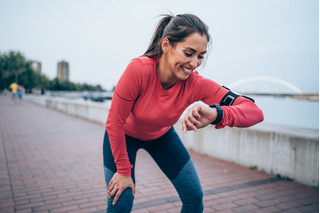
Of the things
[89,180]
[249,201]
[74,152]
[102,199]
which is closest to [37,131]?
[74,152]

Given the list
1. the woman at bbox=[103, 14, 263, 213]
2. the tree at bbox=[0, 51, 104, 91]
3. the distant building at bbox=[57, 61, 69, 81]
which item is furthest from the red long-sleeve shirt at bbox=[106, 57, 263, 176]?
the distant building at bbox=[57, 61, 69, 81]

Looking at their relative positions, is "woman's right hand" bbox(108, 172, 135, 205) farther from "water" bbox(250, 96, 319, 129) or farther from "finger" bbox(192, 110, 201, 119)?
"water" bbox(250, 96, 319, 129)

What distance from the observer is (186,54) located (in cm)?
173

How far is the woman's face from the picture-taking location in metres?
1.70

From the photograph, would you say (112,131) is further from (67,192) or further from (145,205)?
(67,192)

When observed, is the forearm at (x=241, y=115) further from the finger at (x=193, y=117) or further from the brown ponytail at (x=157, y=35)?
the brown ponytail at (x=157, y=35)

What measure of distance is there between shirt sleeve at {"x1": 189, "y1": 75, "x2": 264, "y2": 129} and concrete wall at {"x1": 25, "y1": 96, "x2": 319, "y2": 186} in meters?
2.77

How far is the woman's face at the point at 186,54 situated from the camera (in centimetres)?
170

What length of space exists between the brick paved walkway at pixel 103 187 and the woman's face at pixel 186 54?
217 cm

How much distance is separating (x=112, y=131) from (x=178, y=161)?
0.66 meters

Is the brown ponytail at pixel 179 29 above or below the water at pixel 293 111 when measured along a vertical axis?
above

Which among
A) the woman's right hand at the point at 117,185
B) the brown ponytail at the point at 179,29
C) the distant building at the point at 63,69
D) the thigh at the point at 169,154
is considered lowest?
the woman's right hand at the point at 117,185

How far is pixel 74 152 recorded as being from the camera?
630 cm

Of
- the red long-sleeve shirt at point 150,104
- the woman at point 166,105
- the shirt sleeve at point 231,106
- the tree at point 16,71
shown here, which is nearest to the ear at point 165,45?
the woman at point 166,105
